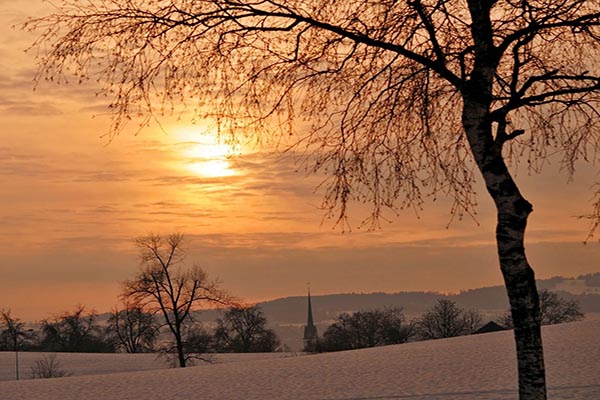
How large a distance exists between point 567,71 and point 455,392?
1498cm

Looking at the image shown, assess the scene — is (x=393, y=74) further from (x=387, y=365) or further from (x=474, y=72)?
(x=387, y=365)

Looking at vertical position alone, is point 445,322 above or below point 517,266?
below

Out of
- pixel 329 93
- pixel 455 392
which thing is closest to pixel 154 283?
pixel 455 392

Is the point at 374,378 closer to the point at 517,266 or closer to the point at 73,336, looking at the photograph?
the point at 517,266

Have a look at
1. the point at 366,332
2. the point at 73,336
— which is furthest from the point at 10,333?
the point at 366,332

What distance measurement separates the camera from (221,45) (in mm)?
12500

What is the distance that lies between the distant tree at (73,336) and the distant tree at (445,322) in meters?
40.3

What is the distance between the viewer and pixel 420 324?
117 m

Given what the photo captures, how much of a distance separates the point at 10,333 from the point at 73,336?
7891 millimetres

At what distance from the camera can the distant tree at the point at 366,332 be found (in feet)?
384

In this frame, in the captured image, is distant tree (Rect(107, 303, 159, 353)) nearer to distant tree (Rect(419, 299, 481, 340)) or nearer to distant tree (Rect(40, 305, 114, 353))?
distant tree (Rect(40, 305, 114, 353))

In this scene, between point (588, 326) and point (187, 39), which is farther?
point (588, 326)

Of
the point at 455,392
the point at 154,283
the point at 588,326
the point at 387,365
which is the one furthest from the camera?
the point at 154,283

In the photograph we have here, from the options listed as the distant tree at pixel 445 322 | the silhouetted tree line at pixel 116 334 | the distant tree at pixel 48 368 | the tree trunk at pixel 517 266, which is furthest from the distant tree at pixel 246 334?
the tree trunk at pixel 517 266
